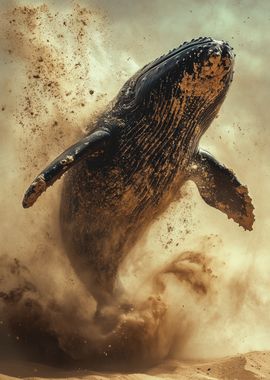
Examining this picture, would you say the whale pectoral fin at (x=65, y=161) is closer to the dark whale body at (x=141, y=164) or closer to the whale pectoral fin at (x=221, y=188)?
the dark whale body at (x=141, y=164)

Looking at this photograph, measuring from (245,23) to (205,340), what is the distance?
36.6 ft

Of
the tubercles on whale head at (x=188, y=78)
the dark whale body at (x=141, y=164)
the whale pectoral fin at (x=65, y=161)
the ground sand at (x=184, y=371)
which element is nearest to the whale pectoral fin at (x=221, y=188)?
the dark whale body at (x=141, y=164)

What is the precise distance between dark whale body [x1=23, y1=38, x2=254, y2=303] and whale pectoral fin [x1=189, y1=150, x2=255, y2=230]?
0.02 meters

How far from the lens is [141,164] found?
775cm

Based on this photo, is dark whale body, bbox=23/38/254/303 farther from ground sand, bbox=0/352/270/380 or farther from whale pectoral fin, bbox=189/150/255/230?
ground sand, bbox=0/352/270/380

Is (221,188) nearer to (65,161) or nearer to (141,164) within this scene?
(141,164)

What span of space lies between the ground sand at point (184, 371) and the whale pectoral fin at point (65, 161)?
7.60 ft

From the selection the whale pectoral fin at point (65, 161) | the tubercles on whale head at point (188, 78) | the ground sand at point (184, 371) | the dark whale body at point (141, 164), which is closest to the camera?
the ground sand at point (184, 371)

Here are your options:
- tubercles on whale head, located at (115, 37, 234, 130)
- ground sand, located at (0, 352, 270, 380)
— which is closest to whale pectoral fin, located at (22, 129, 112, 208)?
tubercles on whale head, located at (115, 37, 234, 130)

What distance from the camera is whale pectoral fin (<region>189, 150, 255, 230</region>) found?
8836 millimetres

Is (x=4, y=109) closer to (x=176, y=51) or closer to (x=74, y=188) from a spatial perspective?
(x=74, y=188)

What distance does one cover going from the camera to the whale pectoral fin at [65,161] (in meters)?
7.18

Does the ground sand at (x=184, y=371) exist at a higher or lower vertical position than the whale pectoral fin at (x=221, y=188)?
lower

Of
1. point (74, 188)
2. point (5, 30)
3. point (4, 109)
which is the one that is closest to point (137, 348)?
point (74, 188)
